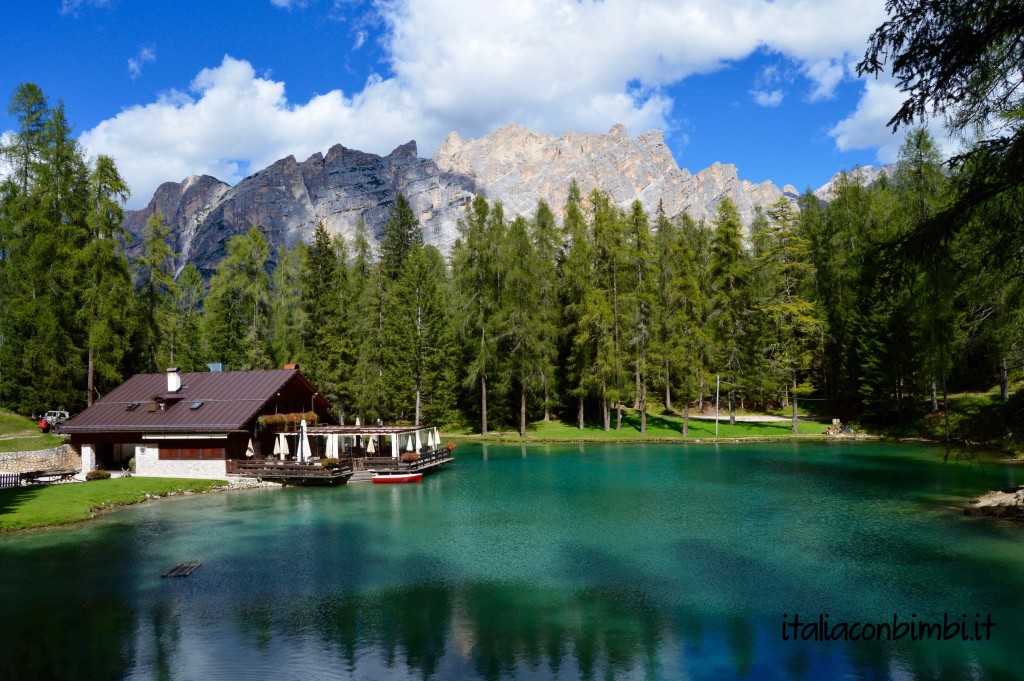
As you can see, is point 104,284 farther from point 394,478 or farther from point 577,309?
point 577,309

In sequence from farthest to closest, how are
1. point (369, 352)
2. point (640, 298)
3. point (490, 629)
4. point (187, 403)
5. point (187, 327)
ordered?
1. point (187, 327)
2. point (369, 352)
3. point (640, 298)
4. point (187, 403)
5. point (490, 629)

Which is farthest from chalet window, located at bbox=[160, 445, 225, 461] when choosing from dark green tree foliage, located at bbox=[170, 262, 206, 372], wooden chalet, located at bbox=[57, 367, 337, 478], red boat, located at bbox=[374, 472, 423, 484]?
dark green tree foliage, located at bbox=[170, 262, 206, 372]

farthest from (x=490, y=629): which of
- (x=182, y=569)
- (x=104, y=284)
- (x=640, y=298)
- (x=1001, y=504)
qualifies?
(x=640, y=298)

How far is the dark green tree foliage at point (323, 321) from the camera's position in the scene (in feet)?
190

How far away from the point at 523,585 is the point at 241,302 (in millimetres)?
53510

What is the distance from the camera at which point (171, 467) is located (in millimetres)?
36781

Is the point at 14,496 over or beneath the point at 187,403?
beneath

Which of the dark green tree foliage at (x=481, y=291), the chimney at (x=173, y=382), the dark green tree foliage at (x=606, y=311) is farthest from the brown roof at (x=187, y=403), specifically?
the dark green tree foliage at (x=606, y=311)

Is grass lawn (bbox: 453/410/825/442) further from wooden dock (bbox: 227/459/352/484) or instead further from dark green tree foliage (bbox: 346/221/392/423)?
wooden dock (bbox: 227/459/352/484)

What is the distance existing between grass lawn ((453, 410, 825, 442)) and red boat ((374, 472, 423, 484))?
2089 cm

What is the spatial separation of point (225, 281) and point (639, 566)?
182 feet

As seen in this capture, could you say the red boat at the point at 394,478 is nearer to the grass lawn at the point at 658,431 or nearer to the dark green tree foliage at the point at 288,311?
the grass lawn at the point at 658,431

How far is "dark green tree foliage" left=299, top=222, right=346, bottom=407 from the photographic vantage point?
5800cm

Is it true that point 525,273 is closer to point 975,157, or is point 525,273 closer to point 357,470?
point 357,470
